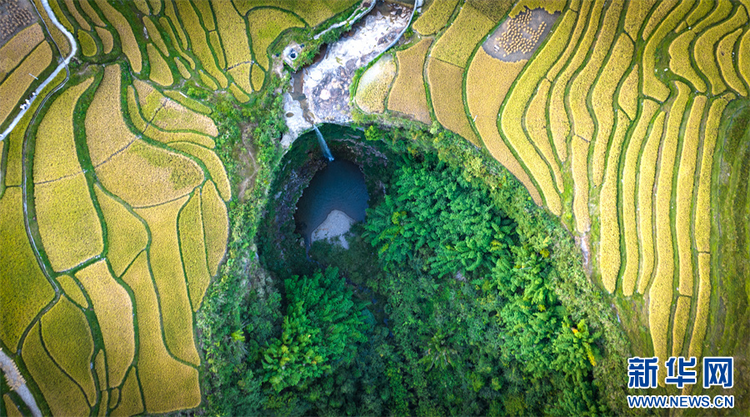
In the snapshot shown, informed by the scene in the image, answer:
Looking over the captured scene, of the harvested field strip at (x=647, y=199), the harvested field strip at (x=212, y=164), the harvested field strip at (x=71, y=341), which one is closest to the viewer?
the harvested field strip at (x=71, y=341)

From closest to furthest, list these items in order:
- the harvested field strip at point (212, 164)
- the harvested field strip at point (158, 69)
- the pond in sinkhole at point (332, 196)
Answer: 1. the harvested field strip at point (212, 164)
2. the harvested field strip at point (158, 69)
3. the pond in sinkhole at point (332, 196)

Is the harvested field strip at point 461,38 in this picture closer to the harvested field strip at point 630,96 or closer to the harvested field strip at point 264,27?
the harvested field strip at point 630,96

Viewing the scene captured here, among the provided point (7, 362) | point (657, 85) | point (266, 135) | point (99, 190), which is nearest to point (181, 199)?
point (99, 190)

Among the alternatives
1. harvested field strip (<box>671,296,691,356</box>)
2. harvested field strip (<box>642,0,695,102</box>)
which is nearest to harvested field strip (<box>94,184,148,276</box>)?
harvested field strip (<box>671,296,691,356</box>)

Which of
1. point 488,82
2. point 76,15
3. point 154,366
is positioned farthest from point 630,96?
point 76,15

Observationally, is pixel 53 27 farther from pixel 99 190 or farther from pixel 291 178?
pixel 291 178

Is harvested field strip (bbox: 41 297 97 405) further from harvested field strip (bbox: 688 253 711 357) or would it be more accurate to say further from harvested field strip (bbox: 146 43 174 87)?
harvested field strip (bbox: 688 253 711 357)

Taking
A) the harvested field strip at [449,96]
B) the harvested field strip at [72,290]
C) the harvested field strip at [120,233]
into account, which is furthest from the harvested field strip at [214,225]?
the harvested field strip at [449,96]
